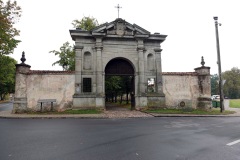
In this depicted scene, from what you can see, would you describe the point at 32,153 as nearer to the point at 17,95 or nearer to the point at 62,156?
the point at 62,156

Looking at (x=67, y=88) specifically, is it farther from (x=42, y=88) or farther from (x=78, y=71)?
(x=42, y=88)

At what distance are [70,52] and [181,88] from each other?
17815mm

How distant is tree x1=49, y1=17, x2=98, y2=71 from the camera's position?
2525cm

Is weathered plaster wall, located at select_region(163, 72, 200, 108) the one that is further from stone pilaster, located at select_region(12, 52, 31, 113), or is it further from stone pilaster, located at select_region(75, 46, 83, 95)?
stone pilaster, located at select_region(12, 52, 31, 113)

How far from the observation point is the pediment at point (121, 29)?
16.8 m

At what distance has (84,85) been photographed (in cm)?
1605

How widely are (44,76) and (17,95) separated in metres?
2.64

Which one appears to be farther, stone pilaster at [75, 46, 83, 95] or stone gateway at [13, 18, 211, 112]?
stone pilaster at [75, 46, 83, 95]

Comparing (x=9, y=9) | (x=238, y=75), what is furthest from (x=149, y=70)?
(x=238, y=75)

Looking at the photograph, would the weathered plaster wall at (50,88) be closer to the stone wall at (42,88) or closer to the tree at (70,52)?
the stone wall at (42,88)

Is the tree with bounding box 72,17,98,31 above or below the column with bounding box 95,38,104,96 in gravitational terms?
above

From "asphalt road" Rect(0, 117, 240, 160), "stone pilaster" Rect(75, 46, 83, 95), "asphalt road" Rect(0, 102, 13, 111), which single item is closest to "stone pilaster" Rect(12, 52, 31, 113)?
"stone pilaster" Rect(75, 46, 83, 95)

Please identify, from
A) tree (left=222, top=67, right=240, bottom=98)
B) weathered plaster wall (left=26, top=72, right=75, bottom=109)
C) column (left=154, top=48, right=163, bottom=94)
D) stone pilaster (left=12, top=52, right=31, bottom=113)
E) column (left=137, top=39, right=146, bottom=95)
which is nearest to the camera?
stone pilaster (left=12, top=52, right=31, bottom=113)

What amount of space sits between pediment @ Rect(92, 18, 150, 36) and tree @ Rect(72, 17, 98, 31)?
850cm
